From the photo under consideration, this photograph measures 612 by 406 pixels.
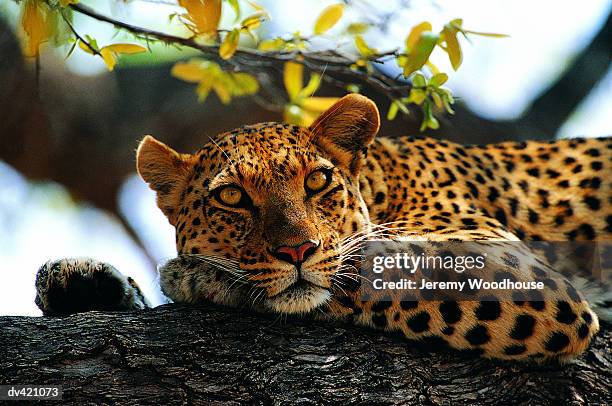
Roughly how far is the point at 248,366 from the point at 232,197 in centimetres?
132

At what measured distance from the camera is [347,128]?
18.9 feet

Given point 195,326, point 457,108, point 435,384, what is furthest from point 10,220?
point 435,384

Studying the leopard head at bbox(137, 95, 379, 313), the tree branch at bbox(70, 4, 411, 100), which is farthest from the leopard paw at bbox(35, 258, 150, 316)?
the tree branch at bbox(70, 4, 411, 100)

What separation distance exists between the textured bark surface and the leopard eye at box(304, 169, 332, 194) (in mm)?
987

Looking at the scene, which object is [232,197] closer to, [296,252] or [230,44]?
[296,252]

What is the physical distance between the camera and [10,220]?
409 inches

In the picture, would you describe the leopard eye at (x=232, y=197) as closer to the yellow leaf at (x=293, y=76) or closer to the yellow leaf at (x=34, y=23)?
the yellow leaf at (x=293, y=76)

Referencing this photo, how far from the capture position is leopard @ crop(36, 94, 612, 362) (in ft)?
15.6

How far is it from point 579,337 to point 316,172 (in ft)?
6.39

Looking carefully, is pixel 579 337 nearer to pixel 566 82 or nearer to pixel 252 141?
pixel 252 141

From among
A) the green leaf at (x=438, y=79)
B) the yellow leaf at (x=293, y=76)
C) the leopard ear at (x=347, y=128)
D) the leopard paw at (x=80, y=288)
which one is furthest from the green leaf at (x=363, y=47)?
the leopard paw at (x=80, y=288)

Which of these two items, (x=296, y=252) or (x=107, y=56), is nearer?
(x=296, y=252)

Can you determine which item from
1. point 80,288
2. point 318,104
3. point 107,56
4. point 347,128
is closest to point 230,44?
point 107,56

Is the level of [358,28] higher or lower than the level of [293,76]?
higher
